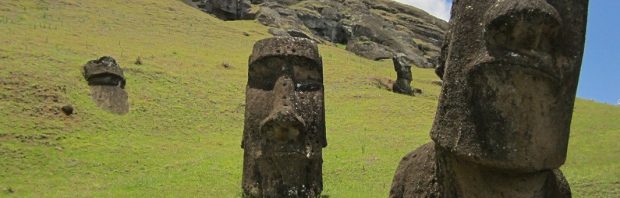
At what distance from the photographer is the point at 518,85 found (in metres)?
5.09

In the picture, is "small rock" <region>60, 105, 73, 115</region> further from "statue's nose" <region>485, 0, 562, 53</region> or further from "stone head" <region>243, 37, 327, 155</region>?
"statue's nose" <region>485, 0, 562, 53</region>

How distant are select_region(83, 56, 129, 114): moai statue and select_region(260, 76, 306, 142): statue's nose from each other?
14458 millimetres

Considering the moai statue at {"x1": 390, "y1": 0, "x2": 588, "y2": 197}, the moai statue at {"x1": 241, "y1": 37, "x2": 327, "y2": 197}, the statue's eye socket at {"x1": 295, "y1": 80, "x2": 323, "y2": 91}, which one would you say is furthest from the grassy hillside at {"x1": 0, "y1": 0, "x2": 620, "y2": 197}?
the moai statue at {"x1": 390, "y1": 0, "x2": 588, "y2": 197}

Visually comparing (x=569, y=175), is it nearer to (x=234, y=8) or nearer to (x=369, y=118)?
(x=369, y=118)

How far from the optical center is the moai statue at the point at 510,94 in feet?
16.6

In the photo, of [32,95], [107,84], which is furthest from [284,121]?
[107,84]

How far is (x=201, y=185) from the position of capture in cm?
1691

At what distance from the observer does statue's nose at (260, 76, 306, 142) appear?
12.8 metres

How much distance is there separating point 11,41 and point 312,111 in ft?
74.4

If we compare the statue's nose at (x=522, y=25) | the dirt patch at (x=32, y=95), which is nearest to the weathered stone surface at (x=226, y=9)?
the dirt patch at (x=32, y=95)

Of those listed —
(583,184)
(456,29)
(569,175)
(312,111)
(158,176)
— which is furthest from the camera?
(158,176)

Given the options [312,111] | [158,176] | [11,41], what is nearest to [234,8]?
[11,41]

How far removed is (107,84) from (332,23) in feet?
172

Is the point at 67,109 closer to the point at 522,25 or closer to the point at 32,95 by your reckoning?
the point at 32,95
